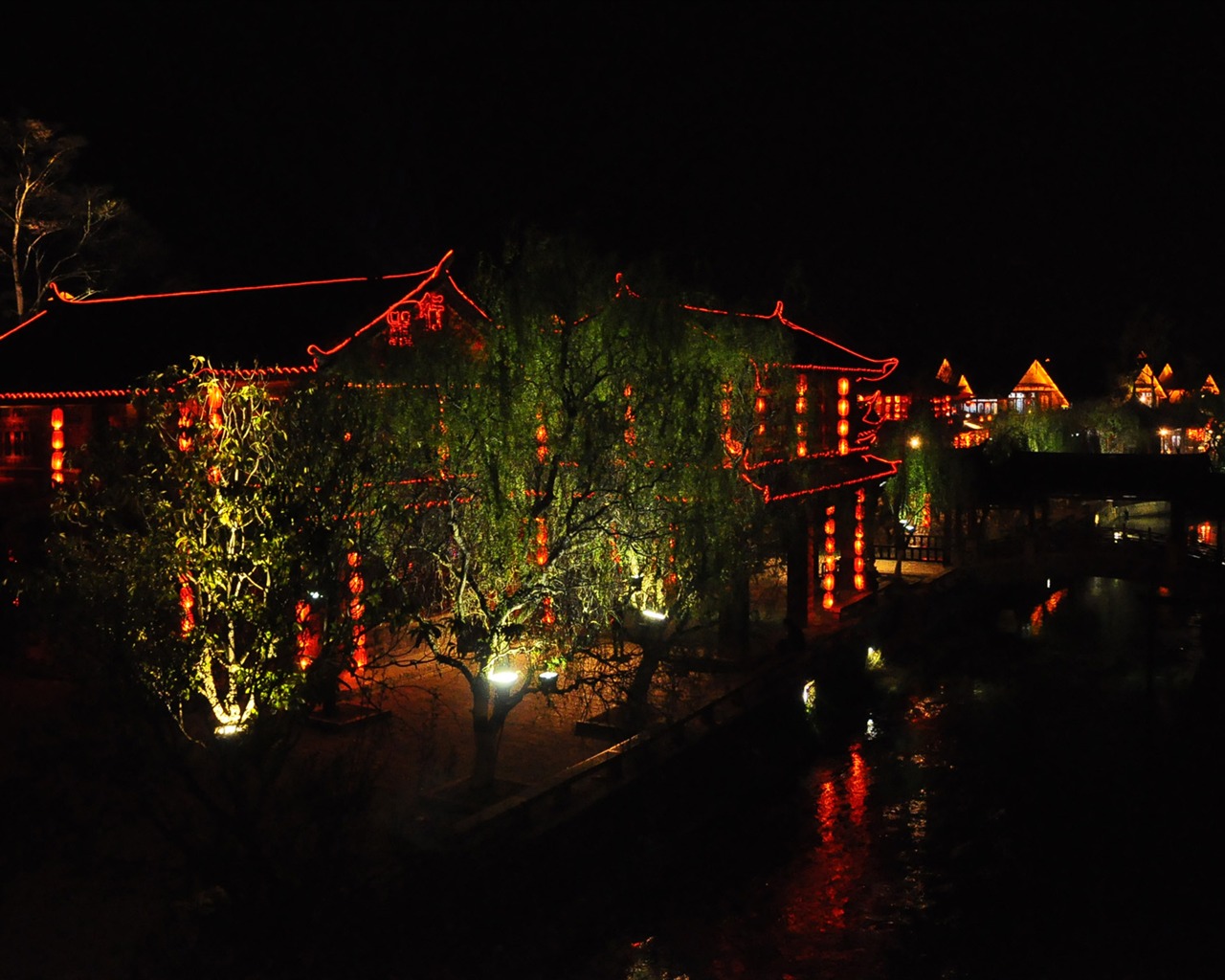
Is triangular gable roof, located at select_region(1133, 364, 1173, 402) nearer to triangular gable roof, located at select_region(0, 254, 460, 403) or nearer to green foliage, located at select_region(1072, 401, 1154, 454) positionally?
green foliage, located at select_region(1072, 401, 1154, 454)

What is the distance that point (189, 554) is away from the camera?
984 centimetres

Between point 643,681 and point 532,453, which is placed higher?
point 532,453

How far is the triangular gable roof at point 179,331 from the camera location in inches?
691

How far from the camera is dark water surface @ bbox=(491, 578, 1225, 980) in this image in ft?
39.4

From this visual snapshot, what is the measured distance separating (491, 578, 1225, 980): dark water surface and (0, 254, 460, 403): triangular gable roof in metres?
8.86

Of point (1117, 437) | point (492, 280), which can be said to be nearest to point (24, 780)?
point (492, 280)

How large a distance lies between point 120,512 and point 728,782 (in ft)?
32.1

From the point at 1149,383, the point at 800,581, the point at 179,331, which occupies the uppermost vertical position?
the point at 1149,383

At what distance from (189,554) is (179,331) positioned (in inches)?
438

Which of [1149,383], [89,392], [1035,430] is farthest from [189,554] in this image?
[1149,383]

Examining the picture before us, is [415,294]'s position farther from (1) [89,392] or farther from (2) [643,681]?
(2) [643,681]

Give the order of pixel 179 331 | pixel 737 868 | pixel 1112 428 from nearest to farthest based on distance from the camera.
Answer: pixel 737 868, pixel 179 331, pixel 1112 428

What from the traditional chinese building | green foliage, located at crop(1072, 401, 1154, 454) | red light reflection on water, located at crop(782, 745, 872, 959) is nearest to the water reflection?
red light reflection on water, located at crop(782, 745, 872, 959)

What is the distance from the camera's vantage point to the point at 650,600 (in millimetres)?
15102
